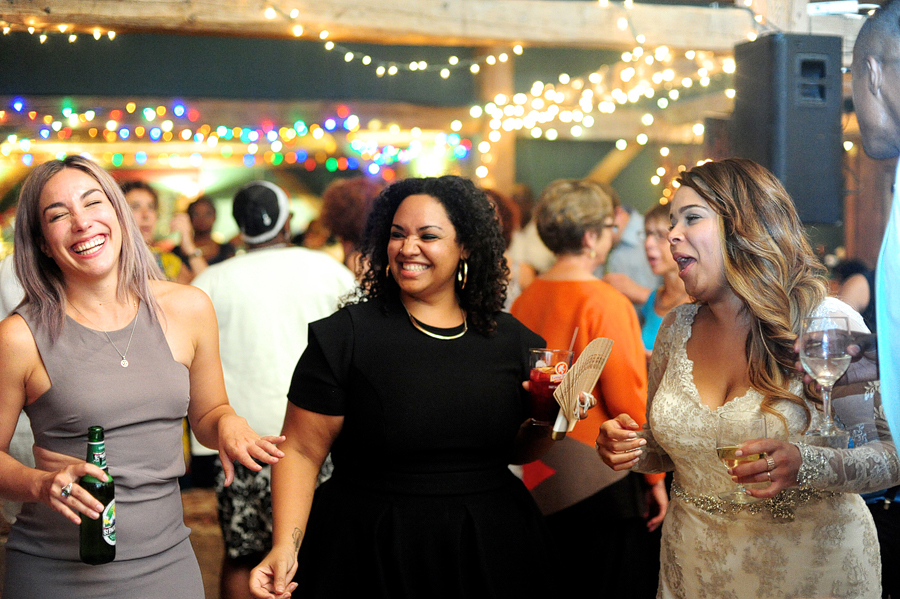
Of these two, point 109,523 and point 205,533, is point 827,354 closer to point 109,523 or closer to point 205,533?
point 109,523

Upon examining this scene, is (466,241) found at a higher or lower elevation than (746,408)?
higher

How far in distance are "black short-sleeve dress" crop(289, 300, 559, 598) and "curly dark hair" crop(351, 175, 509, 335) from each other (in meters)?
0.13

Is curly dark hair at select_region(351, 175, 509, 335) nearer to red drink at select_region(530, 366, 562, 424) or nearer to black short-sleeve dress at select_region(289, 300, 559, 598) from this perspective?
black short-sleeve dress at select_region(289, 300, 559, 598)

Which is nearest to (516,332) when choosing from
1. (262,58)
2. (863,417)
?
(863,417)

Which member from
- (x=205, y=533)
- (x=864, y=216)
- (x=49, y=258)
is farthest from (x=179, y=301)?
(x=864, y=216)

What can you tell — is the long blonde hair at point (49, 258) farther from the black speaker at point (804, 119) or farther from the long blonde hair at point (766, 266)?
the black speaker at point (804, 119)

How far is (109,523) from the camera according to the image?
5.26 ft

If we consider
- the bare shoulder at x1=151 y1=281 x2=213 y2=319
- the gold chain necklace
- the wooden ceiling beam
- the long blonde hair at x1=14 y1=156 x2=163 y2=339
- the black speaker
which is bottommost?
the gold chain necklace

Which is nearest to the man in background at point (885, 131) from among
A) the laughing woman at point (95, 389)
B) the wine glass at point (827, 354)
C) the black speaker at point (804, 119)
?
the wine glass at point (827, 354)

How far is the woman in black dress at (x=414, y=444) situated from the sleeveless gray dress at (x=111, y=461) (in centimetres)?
27

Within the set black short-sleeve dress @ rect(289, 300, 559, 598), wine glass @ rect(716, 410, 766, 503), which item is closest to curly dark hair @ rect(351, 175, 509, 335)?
black short-sleeve dress @ rect(289, 300, 559, 598)

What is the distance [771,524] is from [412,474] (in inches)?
31.5

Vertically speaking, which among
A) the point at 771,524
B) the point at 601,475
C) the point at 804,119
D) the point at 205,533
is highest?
the point at 804,119

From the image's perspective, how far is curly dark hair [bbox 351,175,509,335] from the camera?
7.02ft
